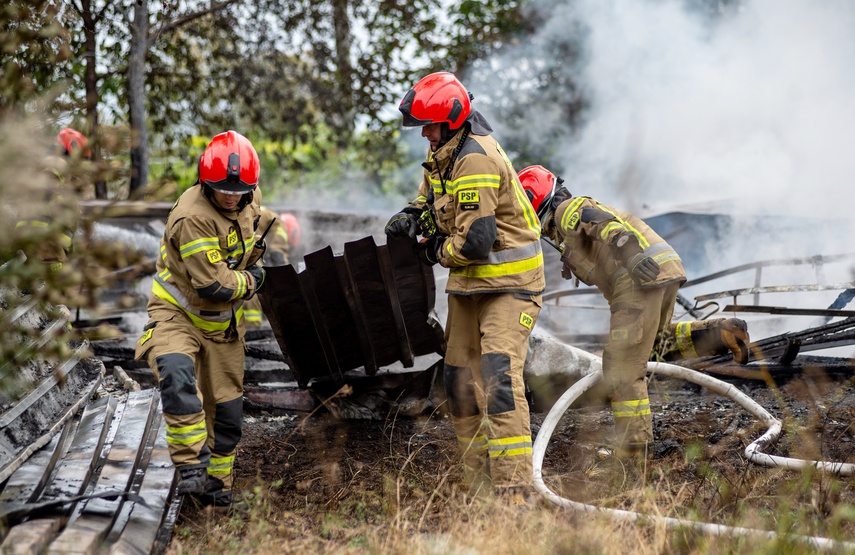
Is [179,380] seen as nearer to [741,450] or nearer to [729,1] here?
[741,450]

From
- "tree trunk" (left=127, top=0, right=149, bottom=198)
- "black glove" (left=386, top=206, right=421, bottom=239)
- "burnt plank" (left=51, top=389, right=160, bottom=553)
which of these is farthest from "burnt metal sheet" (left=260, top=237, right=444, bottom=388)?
"tree trunk" (left=127, top=0, right=149, bottom=198)

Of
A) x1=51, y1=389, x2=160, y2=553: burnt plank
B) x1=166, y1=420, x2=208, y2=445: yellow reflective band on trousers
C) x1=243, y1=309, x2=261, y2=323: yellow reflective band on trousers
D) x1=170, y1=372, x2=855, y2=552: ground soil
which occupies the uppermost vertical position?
x1=243, y1=309, x2=261, y2=323: yellow reflective band on trousers

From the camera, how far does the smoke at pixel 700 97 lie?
10.8m

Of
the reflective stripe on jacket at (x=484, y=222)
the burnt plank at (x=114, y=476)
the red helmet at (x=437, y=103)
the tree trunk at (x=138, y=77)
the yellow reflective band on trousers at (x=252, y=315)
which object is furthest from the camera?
the tree trunk at (x=138, y=77)

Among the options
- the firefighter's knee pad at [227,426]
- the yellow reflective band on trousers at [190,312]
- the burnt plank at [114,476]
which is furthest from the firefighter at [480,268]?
the burnt plank at [114,476]

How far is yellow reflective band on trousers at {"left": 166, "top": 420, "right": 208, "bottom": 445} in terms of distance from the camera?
12.4 ft

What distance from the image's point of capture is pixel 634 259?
179 inches

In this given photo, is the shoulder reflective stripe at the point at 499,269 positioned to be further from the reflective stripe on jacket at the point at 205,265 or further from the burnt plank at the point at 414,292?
the reflective stripe on jacket at the point at 205,265

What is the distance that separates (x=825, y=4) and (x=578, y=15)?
3.70 metres

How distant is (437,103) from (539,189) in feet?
3.58

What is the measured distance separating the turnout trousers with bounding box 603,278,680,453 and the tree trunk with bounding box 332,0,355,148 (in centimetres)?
697

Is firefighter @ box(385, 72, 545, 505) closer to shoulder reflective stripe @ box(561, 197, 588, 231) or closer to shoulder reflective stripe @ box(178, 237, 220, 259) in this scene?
shoulder reflective stripe @ box(561, 197, 588, 231)

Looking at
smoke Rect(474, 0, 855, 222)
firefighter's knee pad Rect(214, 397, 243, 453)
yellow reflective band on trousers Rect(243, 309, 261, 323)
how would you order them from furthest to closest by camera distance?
1. smoke Rect(474, 0, 855, 222)
2. yellow reflective band on trousers Rect(243, 309, 261, 323)
3. firefighter's knee pad Rect(214, 397, 243, 453)

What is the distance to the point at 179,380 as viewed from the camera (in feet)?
12.5
